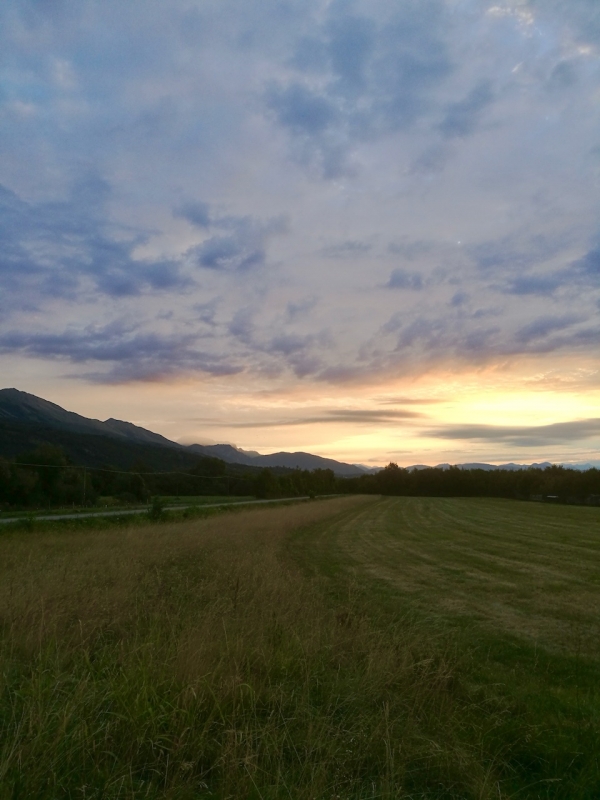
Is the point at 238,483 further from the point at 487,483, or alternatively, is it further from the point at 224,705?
the point at 224,705

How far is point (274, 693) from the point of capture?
204 inches

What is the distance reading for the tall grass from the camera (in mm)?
3945

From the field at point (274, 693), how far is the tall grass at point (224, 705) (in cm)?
2

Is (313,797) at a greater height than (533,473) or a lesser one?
lesser

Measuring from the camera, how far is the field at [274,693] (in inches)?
159

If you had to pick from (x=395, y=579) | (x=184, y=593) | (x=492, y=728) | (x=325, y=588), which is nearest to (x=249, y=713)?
(x=492, y=728)

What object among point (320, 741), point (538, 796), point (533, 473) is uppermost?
point (533, 473)

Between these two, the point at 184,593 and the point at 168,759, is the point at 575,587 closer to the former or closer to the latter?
the point at 184,593

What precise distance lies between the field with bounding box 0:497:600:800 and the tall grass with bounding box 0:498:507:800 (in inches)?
0.7

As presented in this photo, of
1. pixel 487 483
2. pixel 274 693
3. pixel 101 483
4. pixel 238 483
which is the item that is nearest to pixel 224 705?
pixel 274 693

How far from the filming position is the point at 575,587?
43.0 feet

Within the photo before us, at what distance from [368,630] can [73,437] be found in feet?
344

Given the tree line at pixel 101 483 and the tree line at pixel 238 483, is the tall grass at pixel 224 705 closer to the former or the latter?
the tree line at pixel 238 483

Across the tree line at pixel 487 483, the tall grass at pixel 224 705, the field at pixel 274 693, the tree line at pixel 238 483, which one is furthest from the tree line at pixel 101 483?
the tall grass at pixel 224 705
